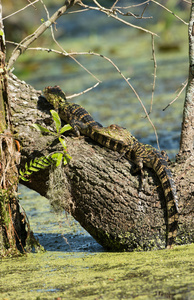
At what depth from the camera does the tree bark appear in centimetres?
370

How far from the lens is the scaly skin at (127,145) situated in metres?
3.65

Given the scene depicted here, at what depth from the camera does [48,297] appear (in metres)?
2.78

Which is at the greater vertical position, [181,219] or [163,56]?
[163,56]

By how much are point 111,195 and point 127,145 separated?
55cm

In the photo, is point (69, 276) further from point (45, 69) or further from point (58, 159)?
point (45, 69)

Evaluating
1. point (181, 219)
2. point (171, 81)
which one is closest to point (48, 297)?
point (181, 219)

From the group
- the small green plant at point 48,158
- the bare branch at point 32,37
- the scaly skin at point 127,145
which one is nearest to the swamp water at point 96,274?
the scaly skin at point 127,145

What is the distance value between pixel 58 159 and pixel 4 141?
1.62 ft

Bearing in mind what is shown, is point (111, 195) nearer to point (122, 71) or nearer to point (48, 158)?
point (48, 158)

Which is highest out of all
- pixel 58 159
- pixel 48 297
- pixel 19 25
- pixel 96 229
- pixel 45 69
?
pixel 19 25

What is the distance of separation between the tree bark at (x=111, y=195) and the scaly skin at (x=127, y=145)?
69mm

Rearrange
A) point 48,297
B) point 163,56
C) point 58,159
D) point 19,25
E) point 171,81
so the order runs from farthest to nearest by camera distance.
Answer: point 19,25
point 163,56
point 171,81
point 58,159
point 48,297

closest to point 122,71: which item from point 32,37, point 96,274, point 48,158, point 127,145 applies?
point 32,37

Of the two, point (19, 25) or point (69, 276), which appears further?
point (19, 25)
